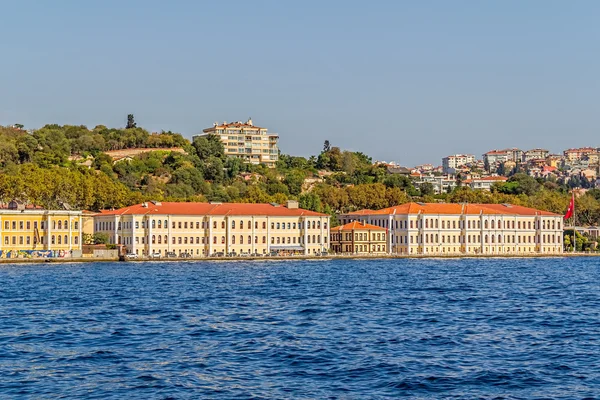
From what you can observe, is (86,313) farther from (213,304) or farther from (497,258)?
(497,258)

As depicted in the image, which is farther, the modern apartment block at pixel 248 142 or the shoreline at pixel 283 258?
the modern apartment block at pixel 248 142

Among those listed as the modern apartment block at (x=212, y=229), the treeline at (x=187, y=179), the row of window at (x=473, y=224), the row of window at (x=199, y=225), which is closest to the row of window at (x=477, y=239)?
the row of window at (x=473, y=224)

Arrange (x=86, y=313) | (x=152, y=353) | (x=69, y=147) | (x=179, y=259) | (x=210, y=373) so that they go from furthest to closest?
(x=69, y=147) < (x=179, y=259) < (x=86, y=313) < (x=152, y=353) < (x=210, y=373)

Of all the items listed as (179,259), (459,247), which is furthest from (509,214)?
(179,259)

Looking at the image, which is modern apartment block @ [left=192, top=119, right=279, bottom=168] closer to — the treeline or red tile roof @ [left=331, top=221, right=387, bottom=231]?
the treeline

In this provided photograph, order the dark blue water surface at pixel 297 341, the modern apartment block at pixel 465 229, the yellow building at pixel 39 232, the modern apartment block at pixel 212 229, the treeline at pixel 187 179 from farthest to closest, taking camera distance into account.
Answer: the modern apartment block at pixel 465 229 < the treeline at pixel 187 179 < the modern apartment block at pixel 212 229 < the yellow building at pixel 39 232 < the dark blue water surface at pixel 297 341

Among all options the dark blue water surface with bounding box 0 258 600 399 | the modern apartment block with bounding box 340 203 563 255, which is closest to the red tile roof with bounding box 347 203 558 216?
the modern apartment block with bounding box 340 203 563 255

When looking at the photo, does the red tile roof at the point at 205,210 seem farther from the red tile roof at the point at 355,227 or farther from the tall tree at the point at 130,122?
the tall tree at the point at 130,122
